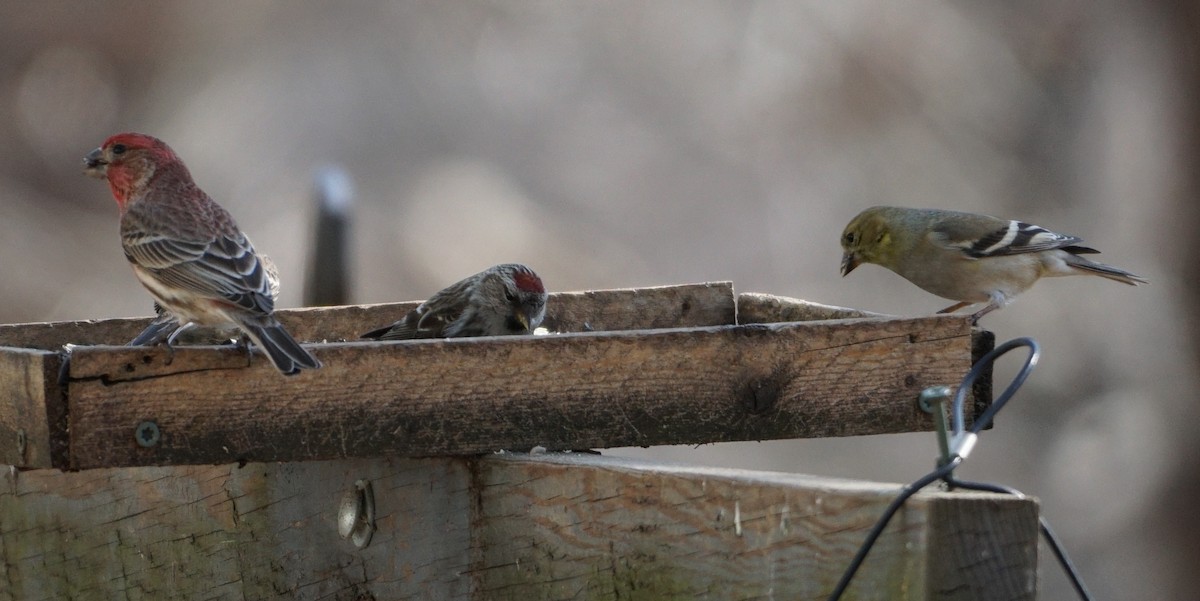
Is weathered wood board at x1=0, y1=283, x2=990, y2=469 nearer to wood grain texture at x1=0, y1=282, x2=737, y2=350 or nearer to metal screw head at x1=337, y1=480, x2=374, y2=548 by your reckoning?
metal screw head at x1=337, y1=480, x2=374, y2=548

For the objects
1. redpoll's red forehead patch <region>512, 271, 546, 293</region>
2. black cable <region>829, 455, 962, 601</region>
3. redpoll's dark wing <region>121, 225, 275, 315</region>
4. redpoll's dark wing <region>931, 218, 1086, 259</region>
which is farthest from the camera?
redpoll's dark wing <region>931, 218, 1086, 259</region>

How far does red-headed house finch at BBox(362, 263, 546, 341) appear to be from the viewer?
13.6 feet

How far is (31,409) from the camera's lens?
2.72m

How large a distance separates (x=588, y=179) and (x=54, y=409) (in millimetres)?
5976

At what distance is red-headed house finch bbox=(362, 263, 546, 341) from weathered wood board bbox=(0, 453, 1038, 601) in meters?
1.00

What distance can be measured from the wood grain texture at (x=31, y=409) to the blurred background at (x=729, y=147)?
5510 mm

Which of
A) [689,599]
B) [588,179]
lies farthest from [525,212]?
[689,599]

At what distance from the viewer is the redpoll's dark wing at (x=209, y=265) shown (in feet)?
12.0

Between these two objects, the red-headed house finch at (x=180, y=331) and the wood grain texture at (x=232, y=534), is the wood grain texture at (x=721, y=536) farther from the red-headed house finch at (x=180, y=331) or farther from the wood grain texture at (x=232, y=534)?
the red-headed house finch at (x=180, y=331)

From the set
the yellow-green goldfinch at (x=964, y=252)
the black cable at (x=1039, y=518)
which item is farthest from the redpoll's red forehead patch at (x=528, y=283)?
the black cable at (x=1039, y=518)

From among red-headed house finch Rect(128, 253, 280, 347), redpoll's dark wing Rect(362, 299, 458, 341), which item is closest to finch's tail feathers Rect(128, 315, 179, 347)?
red-headed house finch Rect(128, 253, 280, 347)

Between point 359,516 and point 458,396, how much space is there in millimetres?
444

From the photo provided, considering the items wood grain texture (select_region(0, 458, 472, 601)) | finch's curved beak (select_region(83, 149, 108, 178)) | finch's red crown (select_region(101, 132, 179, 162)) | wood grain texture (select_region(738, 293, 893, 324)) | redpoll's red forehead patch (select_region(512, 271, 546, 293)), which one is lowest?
wood grain texture (select_region(0, 458, 472, 601))

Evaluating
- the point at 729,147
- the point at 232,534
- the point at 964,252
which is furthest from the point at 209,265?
the point at 729,147
